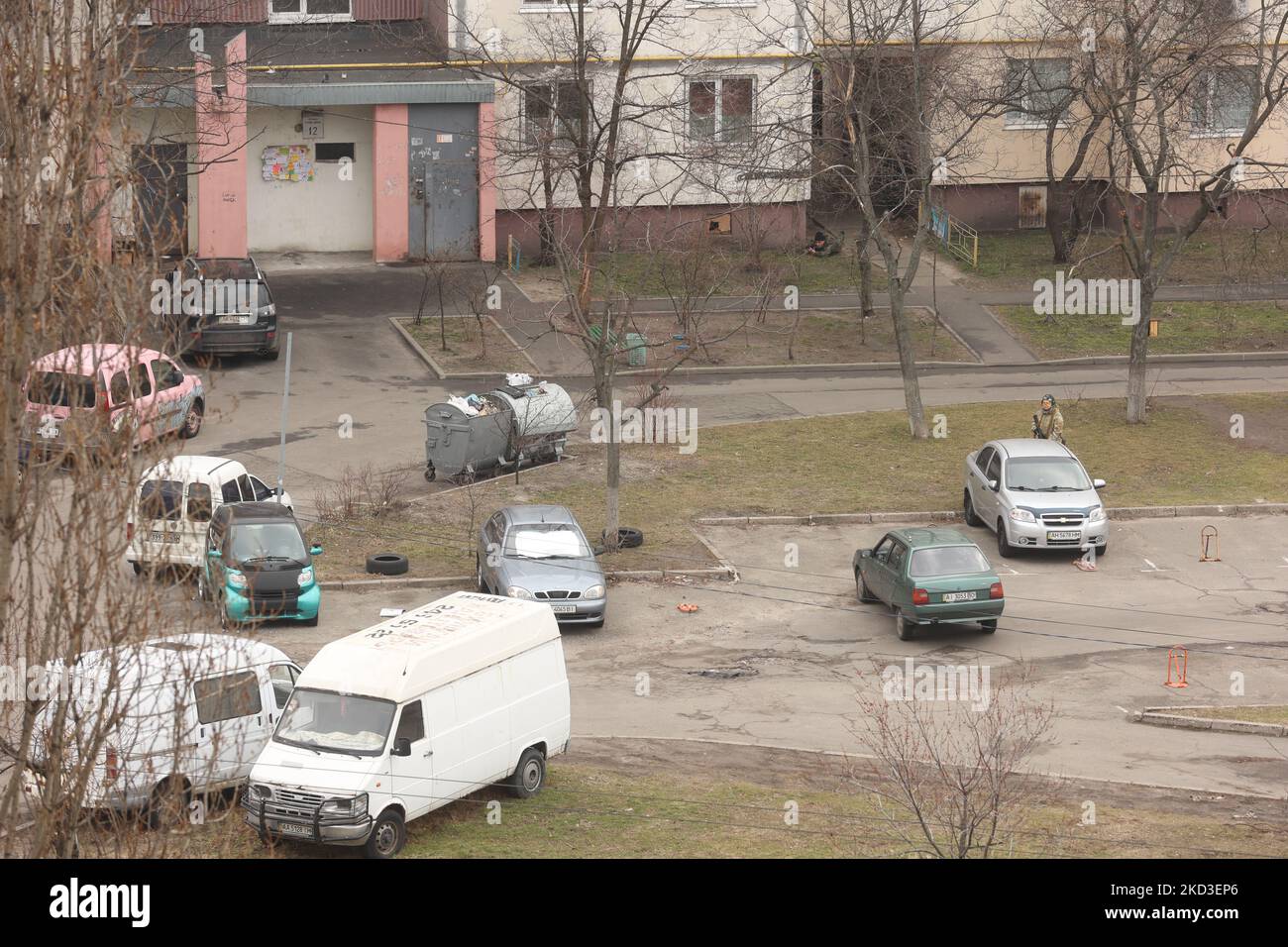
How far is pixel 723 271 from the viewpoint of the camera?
4112cm

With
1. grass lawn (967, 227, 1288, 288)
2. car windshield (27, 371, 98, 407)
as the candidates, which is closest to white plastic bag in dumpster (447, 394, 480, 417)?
car windshield (27, 371, 98, 407)

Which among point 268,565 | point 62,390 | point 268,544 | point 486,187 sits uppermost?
point 486,187

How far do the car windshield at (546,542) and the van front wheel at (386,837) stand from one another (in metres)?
8.61

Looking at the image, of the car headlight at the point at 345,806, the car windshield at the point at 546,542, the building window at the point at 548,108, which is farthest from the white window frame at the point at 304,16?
the car headlight at the point at 345,806

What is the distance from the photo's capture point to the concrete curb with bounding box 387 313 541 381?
3588cm

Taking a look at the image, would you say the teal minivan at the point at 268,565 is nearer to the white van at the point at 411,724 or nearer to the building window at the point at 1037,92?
the white van at the point at 411,724

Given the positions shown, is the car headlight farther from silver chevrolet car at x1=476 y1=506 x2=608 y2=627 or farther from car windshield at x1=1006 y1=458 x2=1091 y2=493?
car windshield at x1=1006 y1=458 x2=1091 y2=493

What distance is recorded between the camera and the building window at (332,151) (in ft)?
148

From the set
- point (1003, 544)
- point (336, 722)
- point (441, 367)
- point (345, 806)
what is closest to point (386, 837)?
point (345, 806)

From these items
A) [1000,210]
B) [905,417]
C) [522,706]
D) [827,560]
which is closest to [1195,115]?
[1000,210]

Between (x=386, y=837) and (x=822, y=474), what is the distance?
16.5 meters

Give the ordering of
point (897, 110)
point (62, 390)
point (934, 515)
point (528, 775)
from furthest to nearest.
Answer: point (897, 110) → point (934, 515) → point (528, 775) → point (62, 390)

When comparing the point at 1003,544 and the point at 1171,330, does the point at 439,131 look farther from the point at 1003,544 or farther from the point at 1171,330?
the point at 1003,544
